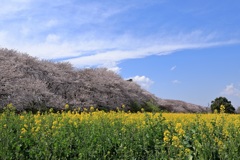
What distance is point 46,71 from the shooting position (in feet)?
A: 58.1

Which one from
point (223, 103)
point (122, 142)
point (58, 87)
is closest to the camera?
point (122, 142)

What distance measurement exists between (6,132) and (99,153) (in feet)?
6.88

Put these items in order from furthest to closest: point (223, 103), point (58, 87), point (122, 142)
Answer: point (223, 103), point (58, 87), point (122, 142)

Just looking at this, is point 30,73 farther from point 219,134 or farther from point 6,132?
point 219,134

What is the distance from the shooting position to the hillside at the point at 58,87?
1454 centimetres

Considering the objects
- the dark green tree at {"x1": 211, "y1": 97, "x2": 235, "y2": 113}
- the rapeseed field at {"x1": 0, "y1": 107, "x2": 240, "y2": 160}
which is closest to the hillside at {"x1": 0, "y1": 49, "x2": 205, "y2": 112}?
the dark green tree at {"x1": 211, "y1": 97, "x2": 235, "y2": 113}

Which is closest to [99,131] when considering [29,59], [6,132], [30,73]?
[6,132]

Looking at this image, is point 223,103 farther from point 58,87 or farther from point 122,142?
point 122,142

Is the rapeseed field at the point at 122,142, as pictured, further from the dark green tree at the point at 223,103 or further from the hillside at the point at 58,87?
the dark green tree at the point at 223,103

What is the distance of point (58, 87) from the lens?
55.9 feet

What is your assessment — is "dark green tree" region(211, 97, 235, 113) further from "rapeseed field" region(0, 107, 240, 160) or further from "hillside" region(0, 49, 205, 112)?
"rapeseed field" region(0, 107, 240, 160)

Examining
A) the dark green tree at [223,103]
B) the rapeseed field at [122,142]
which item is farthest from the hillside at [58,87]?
the rapeseed field at [122,142]

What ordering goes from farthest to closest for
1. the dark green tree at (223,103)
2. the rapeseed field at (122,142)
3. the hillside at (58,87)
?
1. the dark green tree at (223,103)
2. the hillside at (58,87)
3. the rapeseed field at (122,142)

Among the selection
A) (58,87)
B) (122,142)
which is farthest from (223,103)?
(122,142)
